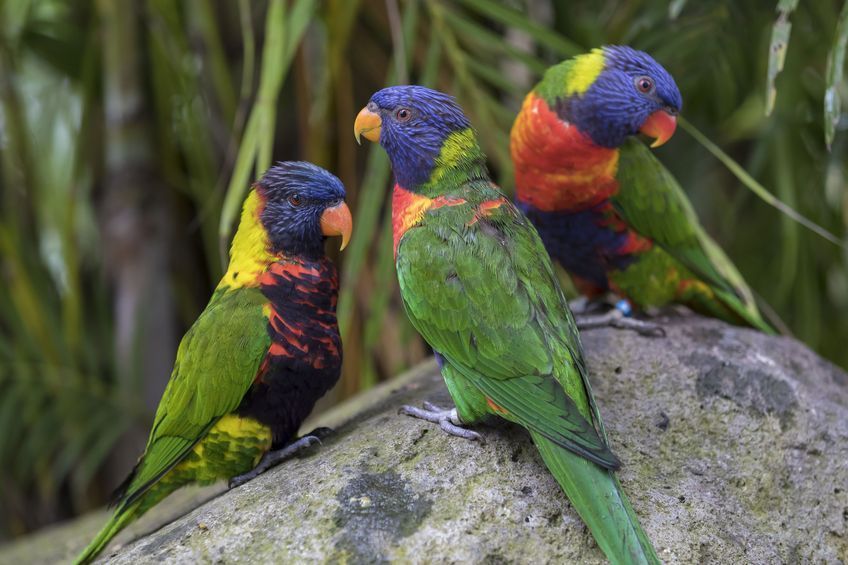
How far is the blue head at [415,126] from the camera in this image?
6.61 feet

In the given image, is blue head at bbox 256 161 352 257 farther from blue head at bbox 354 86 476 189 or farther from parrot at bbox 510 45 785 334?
parrot at bbox 510 45 785 334

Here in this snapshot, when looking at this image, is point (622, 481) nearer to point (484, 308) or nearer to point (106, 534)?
point (484, 308)

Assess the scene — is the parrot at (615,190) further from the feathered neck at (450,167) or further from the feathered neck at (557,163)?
the feathered neck at (450,167)

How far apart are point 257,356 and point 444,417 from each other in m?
0.46

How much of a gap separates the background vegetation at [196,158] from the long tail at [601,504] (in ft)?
3.80

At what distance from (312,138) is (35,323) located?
4.68ft

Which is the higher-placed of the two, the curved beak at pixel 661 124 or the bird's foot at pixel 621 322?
the curved beak at pixel 661 124

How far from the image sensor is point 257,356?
6.36 feet

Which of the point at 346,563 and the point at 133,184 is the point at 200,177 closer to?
the point at 133,184

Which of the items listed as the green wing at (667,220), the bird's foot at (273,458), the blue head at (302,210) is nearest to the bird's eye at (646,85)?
the green wing at (667,220)

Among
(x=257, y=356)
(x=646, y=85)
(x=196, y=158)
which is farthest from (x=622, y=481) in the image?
(x=196, y=158)

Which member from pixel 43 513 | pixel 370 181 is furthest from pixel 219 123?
pixel 43 513

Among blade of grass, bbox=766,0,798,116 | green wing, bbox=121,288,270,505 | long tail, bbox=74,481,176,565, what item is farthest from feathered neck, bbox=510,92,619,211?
long tail, bbox=74,481,176,565

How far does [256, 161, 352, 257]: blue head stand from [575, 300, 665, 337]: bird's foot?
0.87m
